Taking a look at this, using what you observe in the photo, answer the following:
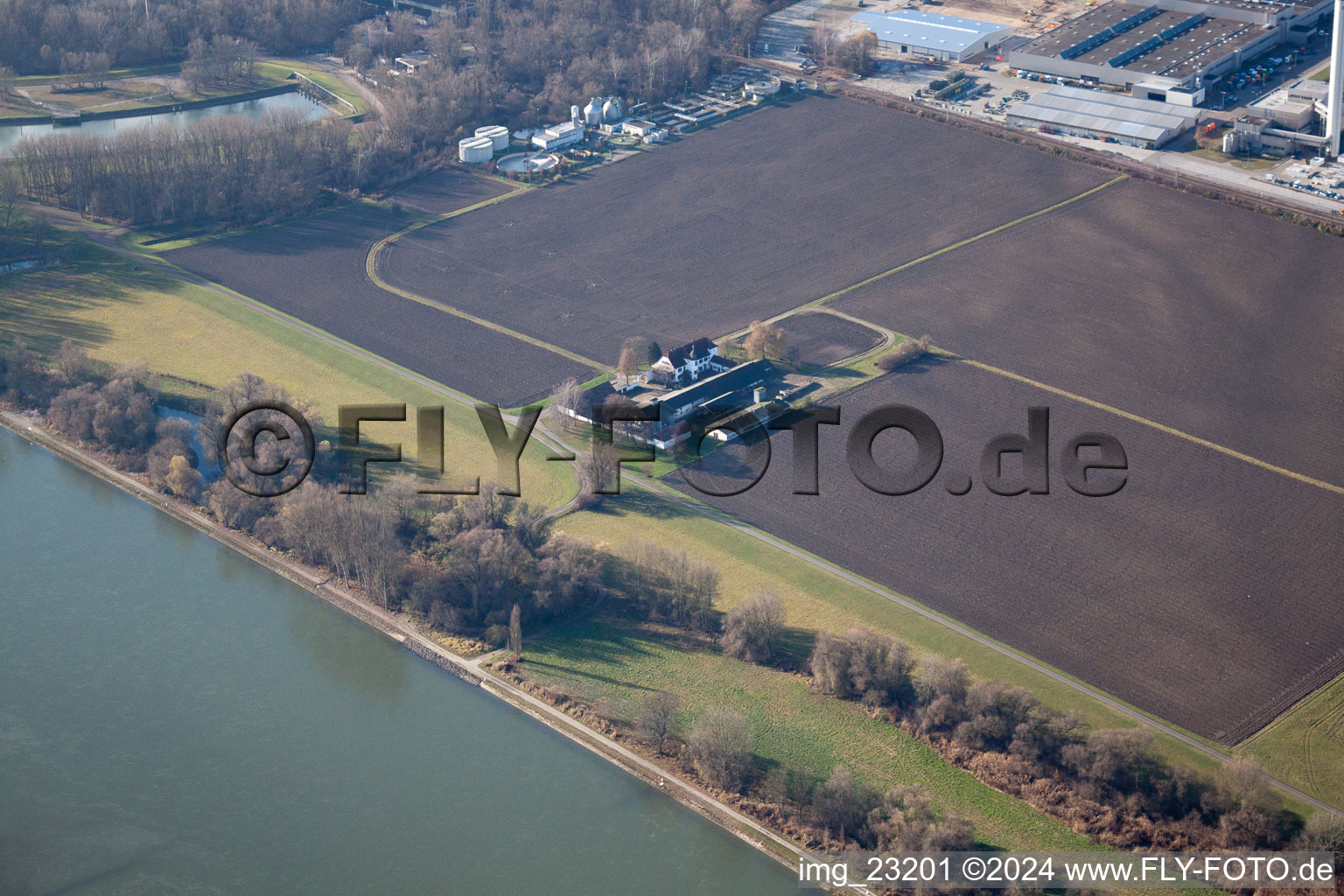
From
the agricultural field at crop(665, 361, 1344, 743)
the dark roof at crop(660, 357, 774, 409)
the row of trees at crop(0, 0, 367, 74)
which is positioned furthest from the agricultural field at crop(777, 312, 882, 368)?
the row of trees at crop(0, 0, 367, 74)

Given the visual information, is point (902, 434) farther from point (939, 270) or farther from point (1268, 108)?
point (1268, 108)

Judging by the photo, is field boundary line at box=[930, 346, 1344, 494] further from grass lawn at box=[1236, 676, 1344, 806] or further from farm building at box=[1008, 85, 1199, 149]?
farm building at box=[1008, 85, 1199, 149]

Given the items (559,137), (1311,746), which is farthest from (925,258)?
(1311,746)

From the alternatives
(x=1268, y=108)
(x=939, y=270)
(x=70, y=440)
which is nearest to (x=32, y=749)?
(x=70, y=440)

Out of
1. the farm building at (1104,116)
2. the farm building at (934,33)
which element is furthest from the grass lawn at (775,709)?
the farm building at (934,33)

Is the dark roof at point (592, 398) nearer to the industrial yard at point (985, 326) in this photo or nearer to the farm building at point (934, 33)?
the industrial yard at point (985, 326)

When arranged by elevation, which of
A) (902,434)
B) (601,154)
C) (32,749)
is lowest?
(32,749)
